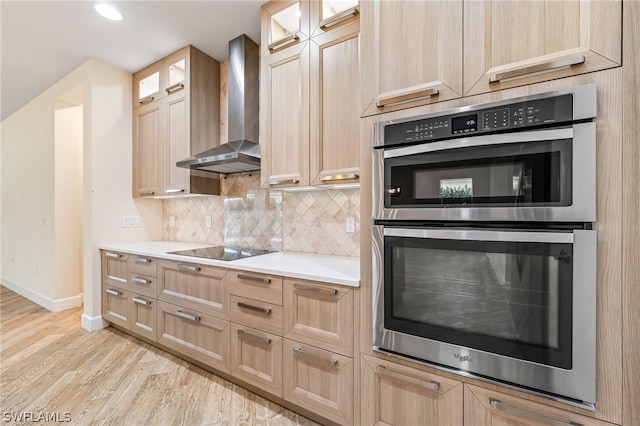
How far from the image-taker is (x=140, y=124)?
10.6ft

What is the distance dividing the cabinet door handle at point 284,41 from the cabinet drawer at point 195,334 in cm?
197

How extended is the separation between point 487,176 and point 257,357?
165cm

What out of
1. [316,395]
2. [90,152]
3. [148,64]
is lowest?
[316,395]

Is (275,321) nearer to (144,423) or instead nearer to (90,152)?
(144,423)

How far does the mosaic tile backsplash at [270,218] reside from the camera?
89.4 inches

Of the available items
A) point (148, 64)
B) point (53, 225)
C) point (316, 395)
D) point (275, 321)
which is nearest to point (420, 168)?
point (275, 321)

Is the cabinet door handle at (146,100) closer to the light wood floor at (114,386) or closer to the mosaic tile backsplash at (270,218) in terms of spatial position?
the mosaic tile backsplash at (270,218)

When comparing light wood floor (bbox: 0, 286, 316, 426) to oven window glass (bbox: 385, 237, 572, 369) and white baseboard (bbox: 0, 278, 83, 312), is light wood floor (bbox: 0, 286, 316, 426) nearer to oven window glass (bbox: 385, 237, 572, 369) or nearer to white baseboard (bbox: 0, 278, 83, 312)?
white baseboard (bbox: 0, 278, 83, 312)

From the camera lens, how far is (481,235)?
115cm

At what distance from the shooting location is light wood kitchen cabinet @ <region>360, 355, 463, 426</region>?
4.04ft

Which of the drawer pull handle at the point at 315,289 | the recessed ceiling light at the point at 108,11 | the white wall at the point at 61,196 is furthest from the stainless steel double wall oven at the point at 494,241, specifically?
the white wall at the point at 61,196

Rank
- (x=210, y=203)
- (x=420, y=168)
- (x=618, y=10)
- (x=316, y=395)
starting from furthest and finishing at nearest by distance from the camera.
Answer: (x=210, y=203) < (x=316, y=395) < (x=420, y=168) < (x=618, y=10)

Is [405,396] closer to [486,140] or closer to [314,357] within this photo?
[314,357]

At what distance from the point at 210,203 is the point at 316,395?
2.22 metres
